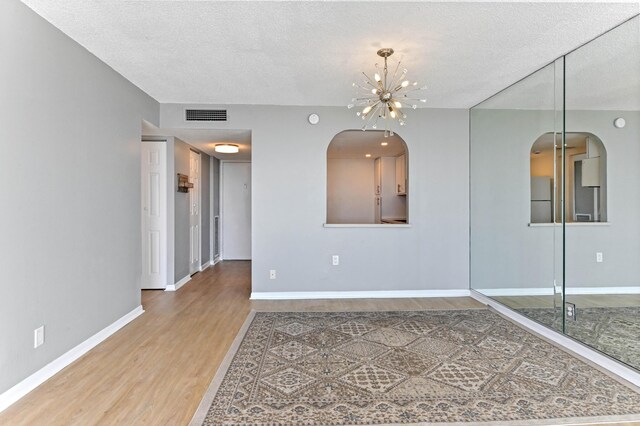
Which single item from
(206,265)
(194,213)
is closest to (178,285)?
(194,213)

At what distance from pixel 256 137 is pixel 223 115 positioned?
496 millimetres

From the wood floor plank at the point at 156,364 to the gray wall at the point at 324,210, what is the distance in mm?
360

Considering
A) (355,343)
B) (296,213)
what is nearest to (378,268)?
(296,213)

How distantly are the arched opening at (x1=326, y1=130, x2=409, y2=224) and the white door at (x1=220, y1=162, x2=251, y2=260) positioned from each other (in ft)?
6.51

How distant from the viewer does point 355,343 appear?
299cm

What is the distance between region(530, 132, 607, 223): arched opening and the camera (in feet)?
9.70

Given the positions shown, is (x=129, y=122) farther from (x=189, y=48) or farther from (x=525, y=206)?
(x=525, y=206)

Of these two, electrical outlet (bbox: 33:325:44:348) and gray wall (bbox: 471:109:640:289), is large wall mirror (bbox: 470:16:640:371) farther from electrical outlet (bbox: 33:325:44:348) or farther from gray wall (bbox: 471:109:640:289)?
electrical outlet (bbox: 33:325:44:348)

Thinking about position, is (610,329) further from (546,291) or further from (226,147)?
(226,147)

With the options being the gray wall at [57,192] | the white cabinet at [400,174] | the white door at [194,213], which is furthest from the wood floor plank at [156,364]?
the white cabinet at [400,174]

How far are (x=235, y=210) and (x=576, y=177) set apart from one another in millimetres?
6123

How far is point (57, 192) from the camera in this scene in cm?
251

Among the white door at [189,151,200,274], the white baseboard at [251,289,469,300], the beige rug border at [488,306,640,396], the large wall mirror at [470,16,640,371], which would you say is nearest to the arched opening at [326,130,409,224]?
the white baseboard at [251,289,469,300]

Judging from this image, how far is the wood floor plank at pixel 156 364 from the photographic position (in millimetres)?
1982
